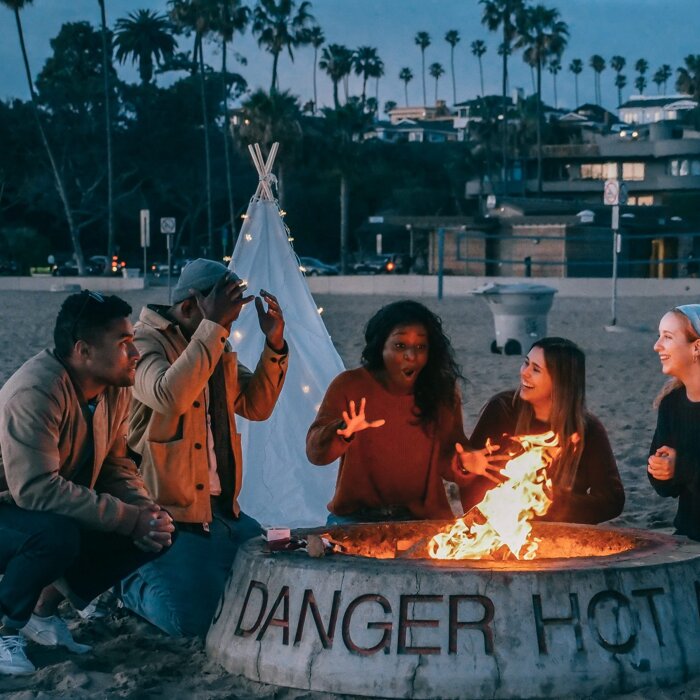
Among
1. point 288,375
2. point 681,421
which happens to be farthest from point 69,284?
point 681,421

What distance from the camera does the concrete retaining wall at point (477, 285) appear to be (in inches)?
1419

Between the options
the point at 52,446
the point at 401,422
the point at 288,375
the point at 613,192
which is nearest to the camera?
the point at 52,446

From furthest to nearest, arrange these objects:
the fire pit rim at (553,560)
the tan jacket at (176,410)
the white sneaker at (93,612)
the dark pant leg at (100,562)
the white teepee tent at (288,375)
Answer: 1. the white teepee tent at (288,375)
2. the white sneaker at (93,612)
3. the tan jacket at (176,410)
4. the dark pant leg at (100,562)
5. the fire pit rim at (553,560)

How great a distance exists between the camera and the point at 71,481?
4734 millimetres

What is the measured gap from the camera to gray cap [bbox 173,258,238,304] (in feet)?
17.8

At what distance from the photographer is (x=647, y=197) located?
72.7 m

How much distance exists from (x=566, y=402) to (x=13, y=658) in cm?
256

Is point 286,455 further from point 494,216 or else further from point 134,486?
point 494,216

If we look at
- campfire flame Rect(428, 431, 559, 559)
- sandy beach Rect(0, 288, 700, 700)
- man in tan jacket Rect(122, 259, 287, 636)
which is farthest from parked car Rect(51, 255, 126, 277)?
campfire flame Rect(428, 431, 559, 559)

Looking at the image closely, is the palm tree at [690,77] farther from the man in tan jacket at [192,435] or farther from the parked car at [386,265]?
the man in tan jacket at [192,435]

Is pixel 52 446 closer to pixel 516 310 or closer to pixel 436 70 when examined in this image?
pixel 516 310

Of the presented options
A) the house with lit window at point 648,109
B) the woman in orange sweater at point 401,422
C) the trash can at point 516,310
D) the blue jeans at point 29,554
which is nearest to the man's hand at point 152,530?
the blue jeans at point 29,554

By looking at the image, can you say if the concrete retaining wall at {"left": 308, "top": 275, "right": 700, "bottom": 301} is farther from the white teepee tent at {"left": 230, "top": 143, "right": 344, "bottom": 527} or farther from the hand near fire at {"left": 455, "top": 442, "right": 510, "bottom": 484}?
the hand near fire at {"left": 455, "top": 442, "right": 510, "bottom": 484}

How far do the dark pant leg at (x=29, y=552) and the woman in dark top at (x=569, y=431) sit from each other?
78.0 inches
